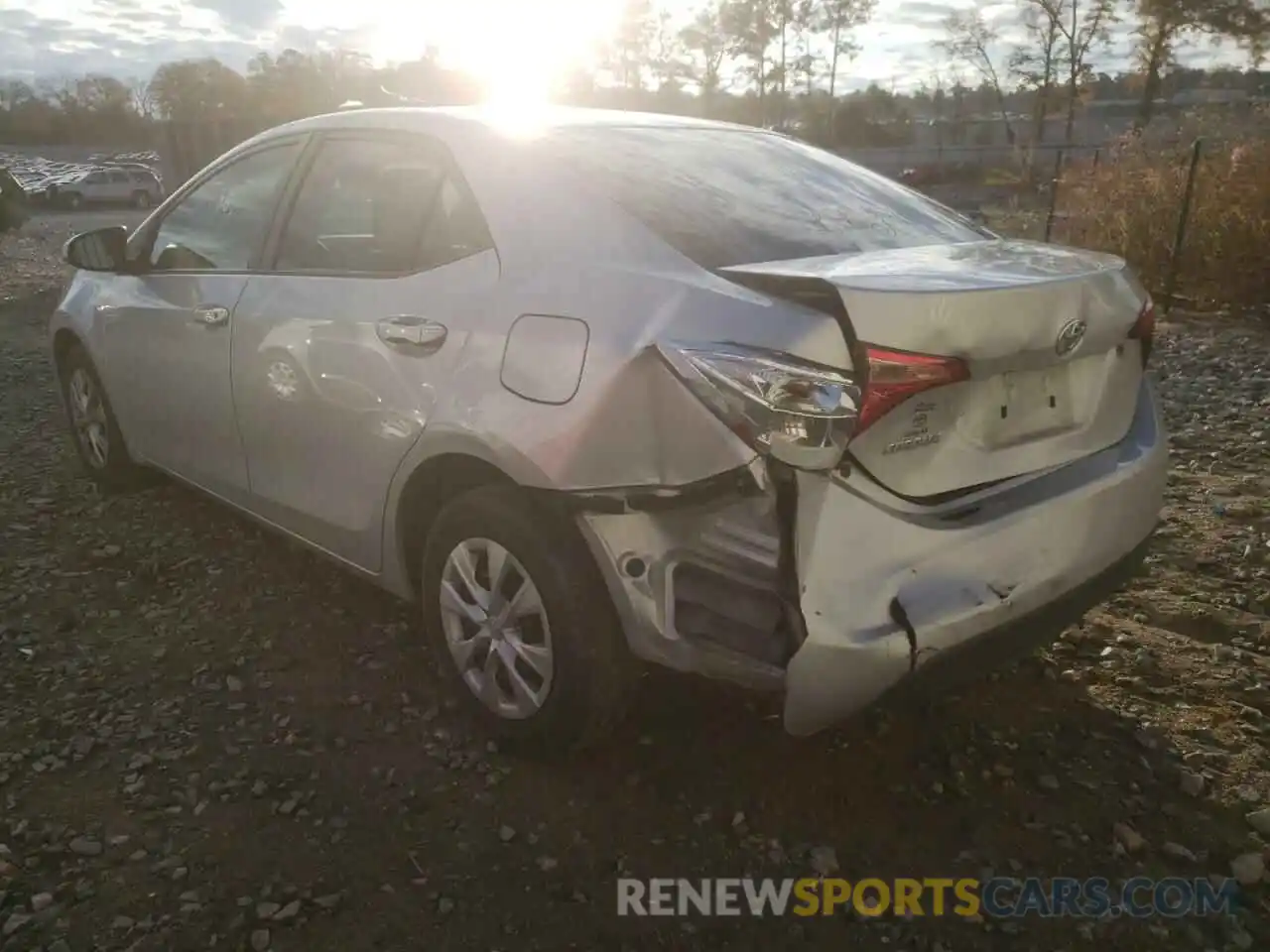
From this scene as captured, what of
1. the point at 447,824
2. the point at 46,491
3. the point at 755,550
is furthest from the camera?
the point at 46,491

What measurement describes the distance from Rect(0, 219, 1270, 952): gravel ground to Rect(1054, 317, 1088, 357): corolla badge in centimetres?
95

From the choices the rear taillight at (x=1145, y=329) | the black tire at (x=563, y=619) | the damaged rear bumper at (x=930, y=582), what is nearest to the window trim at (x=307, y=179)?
the black tire at (x=563, y=619)

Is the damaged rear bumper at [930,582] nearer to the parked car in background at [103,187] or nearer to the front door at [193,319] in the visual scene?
the front door at [193,319]

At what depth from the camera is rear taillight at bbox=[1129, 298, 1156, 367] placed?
104 inches

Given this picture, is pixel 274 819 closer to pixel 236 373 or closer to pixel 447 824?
pixel 447 824

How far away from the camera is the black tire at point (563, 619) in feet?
8.04

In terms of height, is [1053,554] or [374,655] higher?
[1053,554]

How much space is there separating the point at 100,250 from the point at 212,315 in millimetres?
1007

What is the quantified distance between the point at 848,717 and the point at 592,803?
78 cm

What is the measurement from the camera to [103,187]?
33562mm

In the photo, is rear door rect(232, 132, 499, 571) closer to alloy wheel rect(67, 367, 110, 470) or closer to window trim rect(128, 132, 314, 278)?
window trim rect(128, 132, 314, 278)

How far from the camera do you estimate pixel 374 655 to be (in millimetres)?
3352

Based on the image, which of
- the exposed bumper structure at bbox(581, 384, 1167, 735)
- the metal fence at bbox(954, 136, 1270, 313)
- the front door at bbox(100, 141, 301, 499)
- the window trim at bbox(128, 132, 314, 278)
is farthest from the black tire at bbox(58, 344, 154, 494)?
the metal fence at bbox(954, 136, 1270, 313)

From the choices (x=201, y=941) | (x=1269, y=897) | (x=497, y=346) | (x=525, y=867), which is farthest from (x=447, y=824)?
(x=1269, y=897)
